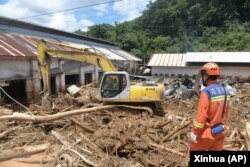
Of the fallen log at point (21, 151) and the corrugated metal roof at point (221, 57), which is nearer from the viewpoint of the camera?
the fallen log at point (21, 151)

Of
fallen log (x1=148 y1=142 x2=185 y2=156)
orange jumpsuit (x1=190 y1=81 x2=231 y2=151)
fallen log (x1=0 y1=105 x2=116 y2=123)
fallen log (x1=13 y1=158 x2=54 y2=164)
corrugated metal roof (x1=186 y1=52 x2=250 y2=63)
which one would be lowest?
fallen log (x1=13 y1=158 x2=54 y2=164)

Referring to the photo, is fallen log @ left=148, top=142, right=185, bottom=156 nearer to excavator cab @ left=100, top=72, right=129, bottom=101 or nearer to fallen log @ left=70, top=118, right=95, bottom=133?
fallen log @ left=70, top=118, right=95, bottom=133

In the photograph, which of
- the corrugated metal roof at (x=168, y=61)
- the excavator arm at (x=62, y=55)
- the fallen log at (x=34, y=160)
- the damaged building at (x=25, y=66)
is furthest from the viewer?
the corrugated metal roof at (x=168, y=61)

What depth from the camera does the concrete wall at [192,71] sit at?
3192 centimetres

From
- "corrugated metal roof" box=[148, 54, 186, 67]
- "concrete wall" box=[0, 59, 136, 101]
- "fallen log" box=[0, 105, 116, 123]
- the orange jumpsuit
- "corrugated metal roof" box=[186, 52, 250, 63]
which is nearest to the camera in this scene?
the orange jumpsuit

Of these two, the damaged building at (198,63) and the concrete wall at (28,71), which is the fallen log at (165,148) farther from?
the damaged building at (198,63)

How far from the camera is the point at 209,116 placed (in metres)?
5.93

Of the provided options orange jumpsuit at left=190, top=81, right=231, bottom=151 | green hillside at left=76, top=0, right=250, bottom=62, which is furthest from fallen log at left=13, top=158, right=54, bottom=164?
green hillside at left=76, top=0, right=250, bottom=62

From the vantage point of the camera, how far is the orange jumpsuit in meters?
5.80

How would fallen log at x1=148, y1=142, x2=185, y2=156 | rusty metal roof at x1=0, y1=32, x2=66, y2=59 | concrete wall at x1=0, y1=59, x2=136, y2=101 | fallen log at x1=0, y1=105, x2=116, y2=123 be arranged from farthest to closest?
rusty metal roof at x1=0, y1=32, x2=66, y2=59
concrete wall at x1=0, y1=59, x2=136, y2=101
fallen log at x1=0, y1=105, x2=116, y2=123
fallen log at x1=148, y1=142, x2=185, y2=156

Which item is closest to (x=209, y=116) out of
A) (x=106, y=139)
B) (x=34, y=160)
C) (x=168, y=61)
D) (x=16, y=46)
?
(x=106, y=139)

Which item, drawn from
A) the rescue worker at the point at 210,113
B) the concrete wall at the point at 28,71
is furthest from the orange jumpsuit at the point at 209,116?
the concrete wall at the point at 28,71

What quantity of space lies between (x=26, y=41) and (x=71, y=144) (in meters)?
10.8

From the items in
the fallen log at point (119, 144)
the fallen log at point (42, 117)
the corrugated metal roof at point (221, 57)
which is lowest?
the fallen log at point (119, 144)
